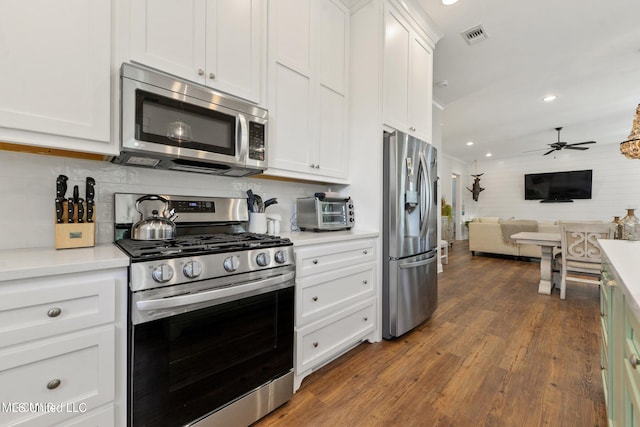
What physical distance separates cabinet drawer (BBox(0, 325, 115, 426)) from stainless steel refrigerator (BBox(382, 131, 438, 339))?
5.90ft

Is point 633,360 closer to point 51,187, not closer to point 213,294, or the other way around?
point 213,294

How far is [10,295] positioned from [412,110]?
9.31ft

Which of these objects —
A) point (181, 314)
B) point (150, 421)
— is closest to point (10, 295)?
point (181, 314)

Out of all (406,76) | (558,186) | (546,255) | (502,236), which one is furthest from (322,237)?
(558,186)

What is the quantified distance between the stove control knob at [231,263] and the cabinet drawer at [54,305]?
40cm

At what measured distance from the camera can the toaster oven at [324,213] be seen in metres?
2.04

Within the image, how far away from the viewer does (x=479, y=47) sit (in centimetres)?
298

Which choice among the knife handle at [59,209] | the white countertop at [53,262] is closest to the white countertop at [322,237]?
the white countertop at [53,262]

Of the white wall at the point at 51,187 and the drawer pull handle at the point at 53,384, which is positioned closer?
the drawer pull handle at the point at 53,384

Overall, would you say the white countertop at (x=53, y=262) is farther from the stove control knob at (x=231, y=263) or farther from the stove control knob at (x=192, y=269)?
the stove control knob at (x=231, y=263)

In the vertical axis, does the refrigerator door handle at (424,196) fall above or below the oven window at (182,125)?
below

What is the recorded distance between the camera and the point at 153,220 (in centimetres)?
138

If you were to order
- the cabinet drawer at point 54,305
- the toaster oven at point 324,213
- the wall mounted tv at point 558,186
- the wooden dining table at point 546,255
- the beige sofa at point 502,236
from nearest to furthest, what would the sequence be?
the cabinet drawer at point 54,305
the toaster oven at point 324,213
the wooden dining table at point 546,255
the beige sofa at point 502,236
the wall mounted tv at point 558,186

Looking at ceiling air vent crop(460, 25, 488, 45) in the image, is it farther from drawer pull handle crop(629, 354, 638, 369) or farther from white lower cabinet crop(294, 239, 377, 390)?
drawer pull handle crop(629, 354, 638, 369)
